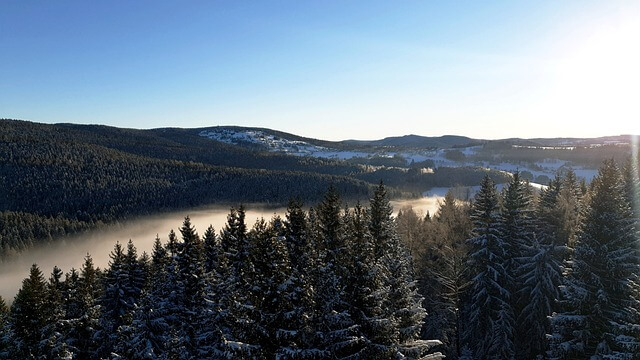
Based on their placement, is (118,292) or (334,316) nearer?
(334,316)

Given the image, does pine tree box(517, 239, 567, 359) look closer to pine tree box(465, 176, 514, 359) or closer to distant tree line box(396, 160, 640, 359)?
distant tree line box(396, 160, 640, 359)

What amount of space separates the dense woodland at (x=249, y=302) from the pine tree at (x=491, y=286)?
17.2 ft

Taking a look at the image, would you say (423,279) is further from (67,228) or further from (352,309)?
(67,228)

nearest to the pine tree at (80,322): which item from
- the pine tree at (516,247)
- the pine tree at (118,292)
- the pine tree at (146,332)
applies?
the pine tree at (118,292)

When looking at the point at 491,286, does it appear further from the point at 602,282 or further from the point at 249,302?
the point at 249,302

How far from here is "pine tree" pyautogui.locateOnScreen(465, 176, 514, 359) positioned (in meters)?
30.7

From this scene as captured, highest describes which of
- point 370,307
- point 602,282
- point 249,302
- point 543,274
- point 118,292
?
point 249,302

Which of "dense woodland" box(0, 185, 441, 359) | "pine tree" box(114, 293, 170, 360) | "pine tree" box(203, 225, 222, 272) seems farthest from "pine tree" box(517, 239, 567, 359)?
"pine tree" box(203, 225, 222, 272)

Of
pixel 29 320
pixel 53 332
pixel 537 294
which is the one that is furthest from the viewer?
pixel 53 332

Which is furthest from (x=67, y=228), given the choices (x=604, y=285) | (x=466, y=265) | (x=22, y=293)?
(x=604, y=285)

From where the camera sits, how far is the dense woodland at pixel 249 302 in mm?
15711

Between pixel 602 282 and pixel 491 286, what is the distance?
11593 mm

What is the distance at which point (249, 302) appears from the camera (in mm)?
15773

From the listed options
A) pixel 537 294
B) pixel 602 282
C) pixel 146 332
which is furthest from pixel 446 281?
pixel 146 332
